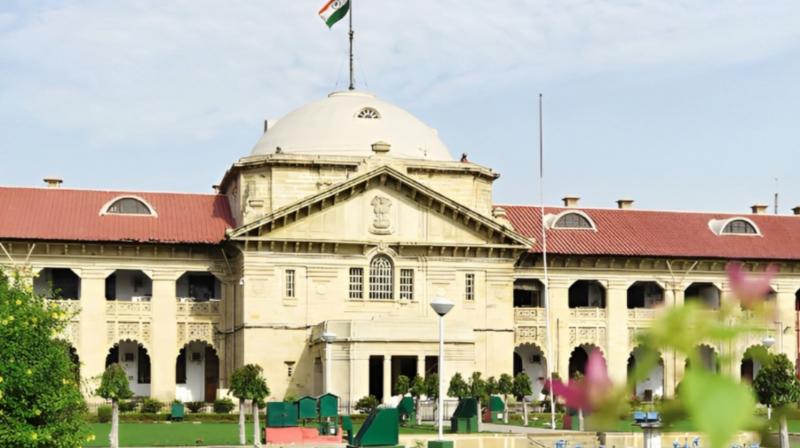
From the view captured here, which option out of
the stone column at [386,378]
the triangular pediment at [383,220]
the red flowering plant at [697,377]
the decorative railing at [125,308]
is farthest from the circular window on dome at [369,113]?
the red flowering plant at [697,377]

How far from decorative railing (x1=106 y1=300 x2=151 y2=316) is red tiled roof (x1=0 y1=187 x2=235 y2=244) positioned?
2963mm

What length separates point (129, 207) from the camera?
6281 centimetres

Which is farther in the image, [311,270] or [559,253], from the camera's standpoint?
[559,253]

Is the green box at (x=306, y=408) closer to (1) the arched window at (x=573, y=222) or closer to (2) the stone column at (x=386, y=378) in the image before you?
(2) the stone column at (x=386, y=378)

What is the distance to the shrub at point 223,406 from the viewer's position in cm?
5672

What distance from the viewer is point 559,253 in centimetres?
6506

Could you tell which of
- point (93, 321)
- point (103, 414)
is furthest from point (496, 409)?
point (93, 321)

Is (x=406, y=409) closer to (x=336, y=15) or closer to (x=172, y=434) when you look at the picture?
(x=172, y=434)

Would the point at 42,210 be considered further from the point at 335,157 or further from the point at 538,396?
the point at 538,396

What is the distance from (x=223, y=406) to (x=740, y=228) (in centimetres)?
2916

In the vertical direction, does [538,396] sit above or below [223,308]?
below

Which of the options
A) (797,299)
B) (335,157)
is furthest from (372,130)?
(797,299)

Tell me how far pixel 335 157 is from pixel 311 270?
18.9ft

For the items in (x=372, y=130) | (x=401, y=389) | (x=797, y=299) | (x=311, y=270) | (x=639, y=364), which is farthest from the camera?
(x=797, y=299)
